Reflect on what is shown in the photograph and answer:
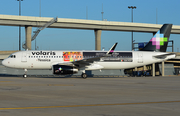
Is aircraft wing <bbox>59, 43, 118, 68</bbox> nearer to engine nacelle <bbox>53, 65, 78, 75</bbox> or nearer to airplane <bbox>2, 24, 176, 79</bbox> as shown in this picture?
airplane <bbox>2, 24, 176, 79</bbox>

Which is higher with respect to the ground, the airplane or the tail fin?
the tail fin

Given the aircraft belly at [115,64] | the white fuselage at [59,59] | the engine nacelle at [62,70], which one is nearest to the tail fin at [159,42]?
the white fuselage at [59,59]

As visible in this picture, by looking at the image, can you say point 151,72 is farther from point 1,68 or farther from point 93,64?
point 1,68

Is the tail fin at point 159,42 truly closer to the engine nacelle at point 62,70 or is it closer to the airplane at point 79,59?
the airplane at point 79,59

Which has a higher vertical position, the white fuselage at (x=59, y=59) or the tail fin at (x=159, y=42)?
the tail fin at (x=159, y=42)

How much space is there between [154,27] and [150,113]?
226 feet

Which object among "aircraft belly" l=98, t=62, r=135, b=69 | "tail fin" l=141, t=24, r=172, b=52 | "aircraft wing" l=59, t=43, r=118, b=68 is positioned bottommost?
"aircraft belly" l=98, t=62, r=135, b=69

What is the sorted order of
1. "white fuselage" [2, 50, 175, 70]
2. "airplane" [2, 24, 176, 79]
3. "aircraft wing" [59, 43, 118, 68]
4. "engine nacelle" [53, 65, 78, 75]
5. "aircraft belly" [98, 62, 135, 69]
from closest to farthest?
"engine nacelle" [53, 65, 78, 75], "aircraft wing" [59, 43, 118, 68], "airplane" [2, 24, 176, 79], "white fuselage" [2, 50, 175, 70], "aircraft belly" [98, 62, 135, 69]

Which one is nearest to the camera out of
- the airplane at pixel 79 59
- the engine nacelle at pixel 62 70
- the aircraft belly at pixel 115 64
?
the engine nacelle at pixel 62 70

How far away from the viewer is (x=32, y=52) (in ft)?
120

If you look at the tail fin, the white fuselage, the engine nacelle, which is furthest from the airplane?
the tail fin

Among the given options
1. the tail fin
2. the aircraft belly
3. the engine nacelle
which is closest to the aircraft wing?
the engine nacelle

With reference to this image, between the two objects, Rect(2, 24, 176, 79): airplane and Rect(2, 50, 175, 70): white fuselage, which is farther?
Rect(2, 50, 175, 70): white fuselage

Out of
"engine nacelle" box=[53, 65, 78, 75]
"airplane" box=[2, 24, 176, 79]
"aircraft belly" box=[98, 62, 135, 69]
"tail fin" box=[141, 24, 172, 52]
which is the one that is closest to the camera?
"engine nacelle" box=[53, 65, 78, 75]
